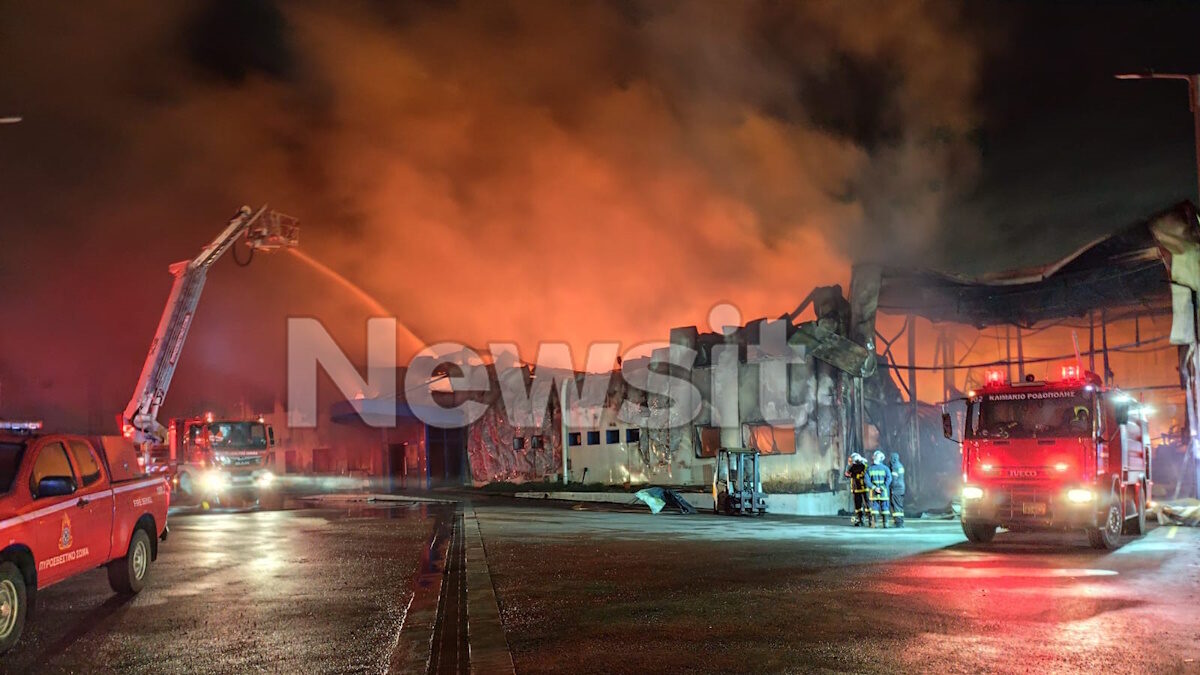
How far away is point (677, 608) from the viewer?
8234 mm

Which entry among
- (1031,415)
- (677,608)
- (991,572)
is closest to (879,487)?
(1031,415)

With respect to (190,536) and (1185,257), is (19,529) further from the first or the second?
(1185,257)

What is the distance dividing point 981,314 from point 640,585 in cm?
1852

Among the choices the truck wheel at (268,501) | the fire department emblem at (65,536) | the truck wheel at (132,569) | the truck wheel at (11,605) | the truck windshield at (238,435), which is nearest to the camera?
the truck wheel at (11,605)

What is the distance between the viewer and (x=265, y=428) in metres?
25.2

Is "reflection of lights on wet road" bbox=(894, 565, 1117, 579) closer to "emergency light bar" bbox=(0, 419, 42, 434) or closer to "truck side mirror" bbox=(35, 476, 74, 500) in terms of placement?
"truck side mirror" bbox=(35, 476, 74, 500)

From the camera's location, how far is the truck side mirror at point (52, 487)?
23.9 feet

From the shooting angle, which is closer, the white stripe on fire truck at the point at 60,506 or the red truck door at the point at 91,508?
the white stripe on fire truck at the point at 60,506

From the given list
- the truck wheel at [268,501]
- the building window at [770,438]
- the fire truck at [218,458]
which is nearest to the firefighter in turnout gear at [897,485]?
the building window at [770,438]

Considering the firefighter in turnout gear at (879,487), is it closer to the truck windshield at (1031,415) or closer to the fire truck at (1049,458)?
the fire truck at (1049,458)

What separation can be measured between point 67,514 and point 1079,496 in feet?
42.3

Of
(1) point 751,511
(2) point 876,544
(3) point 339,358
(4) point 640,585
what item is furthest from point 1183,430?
(3) point 339,358

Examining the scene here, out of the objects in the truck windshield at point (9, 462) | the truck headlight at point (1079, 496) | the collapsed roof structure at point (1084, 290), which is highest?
the collapsed roof structure at point (1084, 290)

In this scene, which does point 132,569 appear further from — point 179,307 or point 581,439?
point 581,439
